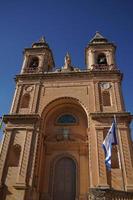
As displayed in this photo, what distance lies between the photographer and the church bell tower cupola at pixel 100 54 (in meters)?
20.2

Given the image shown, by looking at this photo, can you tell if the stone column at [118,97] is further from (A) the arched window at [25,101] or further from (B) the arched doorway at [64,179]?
(A) the arched window at [25,101]

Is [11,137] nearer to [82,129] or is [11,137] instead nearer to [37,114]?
[37,114]

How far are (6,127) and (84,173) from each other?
6755 millimetres

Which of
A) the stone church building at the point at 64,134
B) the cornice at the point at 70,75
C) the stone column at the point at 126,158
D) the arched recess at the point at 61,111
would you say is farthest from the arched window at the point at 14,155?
the stone column at the point at 126,158

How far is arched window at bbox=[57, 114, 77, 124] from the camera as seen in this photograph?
1780 cm

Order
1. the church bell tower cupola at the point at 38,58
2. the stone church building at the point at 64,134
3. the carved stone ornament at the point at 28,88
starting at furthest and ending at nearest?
the church bell tower cupola at the point at 38,58 → the carved stone ornament at the point at 28,88 → the stone church building at the point at 64,134

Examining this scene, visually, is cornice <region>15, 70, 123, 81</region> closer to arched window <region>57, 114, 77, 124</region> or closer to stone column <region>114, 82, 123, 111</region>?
stone column <region>114, 82, 123, 111</region>

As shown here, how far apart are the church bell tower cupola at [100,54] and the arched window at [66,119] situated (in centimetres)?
523

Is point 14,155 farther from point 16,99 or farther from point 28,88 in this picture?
point 28,88

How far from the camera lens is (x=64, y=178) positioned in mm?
15234

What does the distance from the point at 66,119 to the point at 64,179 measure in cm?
495

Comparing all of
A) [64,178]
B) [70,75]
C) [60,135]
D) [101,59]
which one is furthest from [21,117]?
[101,59]

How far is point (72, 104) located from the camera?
18.4 meters

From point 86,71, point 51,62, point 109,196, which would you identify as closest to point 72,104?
point 86,71
